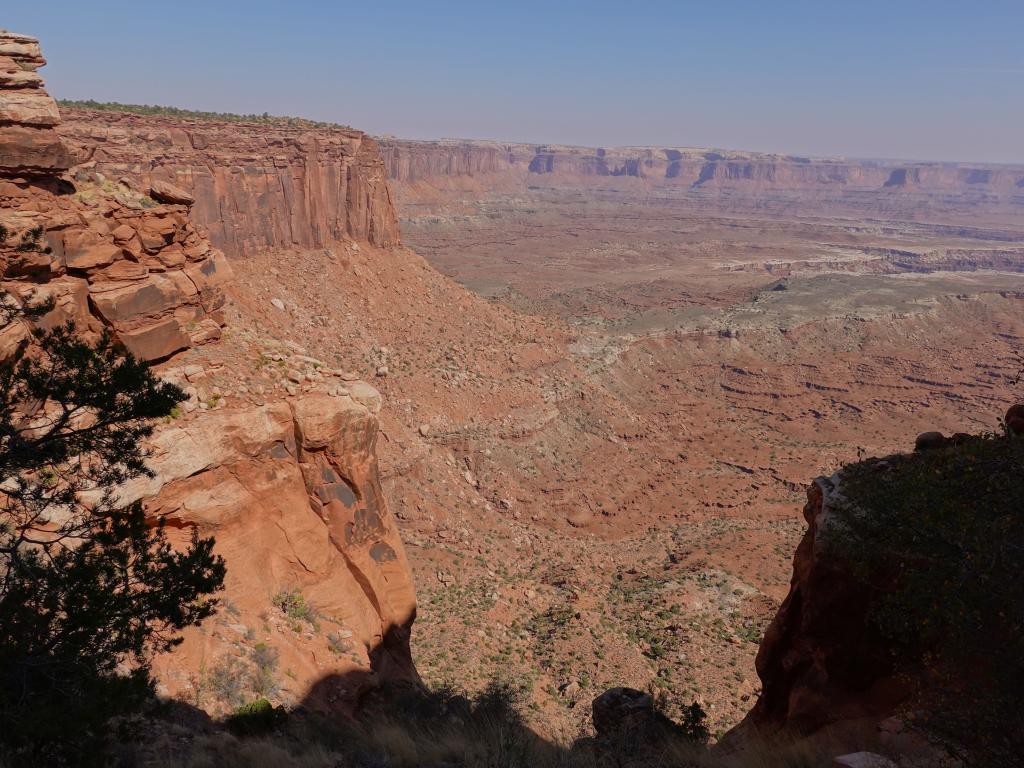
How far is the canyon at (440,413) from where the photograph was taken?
16.4 metres

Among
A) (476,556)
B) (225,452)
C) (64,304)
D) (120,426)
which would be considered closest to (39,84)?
(64,304)

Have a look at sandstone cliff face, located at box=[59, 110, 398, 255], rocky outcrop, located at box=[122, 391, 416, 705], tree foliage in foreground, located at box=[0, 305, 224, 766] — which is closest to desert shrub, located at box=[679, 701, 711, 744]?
rocky outcrop, located at box=[122, 391, 416, 705]

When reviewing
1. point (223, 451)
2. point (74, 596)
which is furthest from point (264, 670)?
point (74, 596)

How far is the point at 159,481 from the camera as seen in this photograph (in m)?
14.7

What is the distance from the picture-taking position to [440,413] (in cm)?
4538

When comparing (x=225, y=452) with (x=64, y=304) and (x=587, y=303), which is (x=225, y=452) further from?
(x=587, y=303)

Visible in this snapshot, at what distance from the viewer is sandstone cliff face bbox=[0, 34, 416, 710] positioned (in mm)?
15086

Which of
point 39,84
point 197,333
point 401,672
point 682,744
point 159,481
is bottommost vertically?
point 401,672

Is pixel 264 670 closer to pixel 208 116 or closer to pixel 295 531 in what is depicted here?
pixel 295 531

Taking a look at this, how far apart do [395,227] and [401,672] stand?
154ft

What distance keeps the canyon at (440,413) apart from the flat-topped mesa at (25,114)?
7 centimetres

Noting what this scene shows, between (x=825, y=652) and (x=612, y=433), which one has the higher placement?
(x=825, y=652)

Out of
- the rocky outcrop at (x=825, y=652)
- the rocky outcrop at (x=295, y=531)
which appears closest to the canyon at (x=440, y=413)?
the rocky outcrop at (x=295, y=531)

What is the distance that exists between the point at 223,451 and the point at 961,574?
50.4 ft
